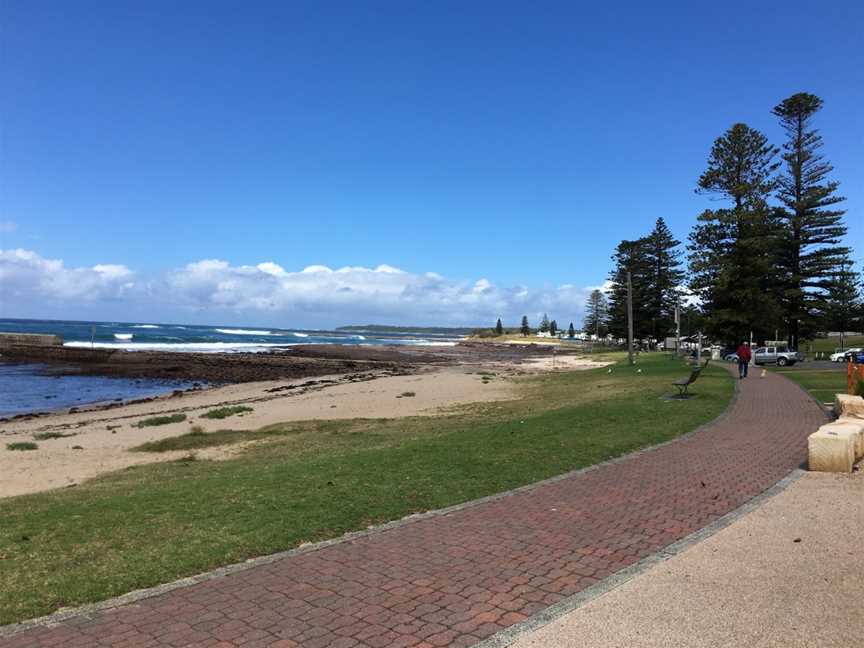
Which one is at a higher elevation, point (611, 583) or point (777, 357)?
point (777, 357)

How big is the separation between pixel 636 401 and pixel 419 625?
13626 millimetres

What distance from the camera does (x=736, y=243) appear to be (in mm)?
33219

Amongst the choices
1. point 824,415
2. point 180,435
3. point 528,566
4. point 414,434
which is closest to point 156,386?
point 180,435

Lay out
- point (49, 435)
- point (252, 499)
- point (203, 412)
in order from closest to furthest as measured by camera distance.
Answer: point (252, 499), point (49, 435), point (203, 412)

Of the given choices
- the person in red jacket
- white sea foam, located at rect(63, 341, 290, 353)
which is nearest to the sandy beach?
the person in red jacket

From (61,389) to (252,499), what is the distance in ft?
102

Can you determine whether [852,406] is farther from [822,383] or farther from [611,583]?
[822,383]

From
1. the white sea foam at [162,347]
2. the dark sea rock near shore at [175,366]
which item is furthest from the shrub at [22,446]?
the white sea foam at [162,347]

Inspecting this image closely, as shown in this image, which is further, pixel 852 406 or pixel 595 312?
pixel 595 312

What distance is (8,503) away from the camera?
797cm

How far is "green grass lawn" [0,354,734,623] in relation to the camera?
4.79 meters

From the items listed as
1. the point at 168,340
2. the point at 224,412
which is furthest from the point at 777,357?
the point at 168,340

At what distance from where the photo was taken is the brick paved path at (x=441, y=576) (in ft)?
12.3

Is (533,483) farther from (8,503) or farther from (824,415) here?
(824,415)
